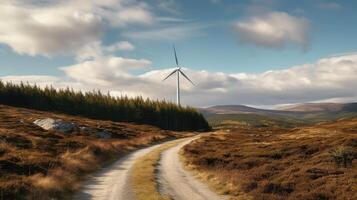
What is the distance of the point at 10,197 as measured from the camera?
22.0 m

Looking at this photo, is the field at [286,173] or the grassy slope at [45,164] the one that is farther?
the field at [286,173]

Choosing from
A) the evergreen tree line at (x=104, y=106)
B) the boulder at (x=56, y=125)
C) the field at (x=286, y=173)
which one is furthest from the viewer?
the evergreen tree line at (x=104, y=106)

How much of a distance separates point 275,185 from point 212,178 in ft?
18.9

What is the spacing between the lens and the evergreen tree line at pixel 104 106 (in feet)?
480

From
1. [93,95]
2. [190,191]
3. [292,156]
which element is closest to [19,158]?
[190,191]

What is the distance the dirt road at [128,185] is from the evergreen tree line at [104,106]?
113041 mm

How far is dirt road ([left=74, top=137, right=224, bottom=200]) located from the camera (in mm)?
25148

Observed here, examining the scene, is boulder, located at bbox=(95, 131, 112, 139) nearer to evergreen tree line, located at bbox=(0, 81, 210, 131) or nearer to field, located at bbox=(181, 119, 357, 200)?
field, located at bbox=(181, 119, 357, 200)

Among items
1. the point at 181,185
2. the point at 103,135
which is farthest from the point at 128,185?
the point at 103,135

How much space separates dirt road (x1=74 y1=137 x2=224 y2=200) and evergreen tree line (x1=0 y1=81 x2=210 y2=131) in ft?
371

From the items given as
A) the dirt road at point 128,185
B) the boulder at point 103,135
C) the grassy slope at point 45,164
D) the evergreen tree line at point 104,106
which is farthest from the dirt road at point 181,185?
the evergreen tree line at point 104,106

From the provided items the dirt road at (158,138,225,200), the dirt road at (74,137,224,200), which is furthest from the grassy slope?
the dirt road at (158,138,225,200)

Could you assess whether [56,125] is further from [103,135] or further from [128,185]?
[128,185]

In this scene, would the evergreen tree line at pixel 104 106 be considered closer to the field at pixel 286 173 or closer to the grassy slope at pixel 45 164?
the grassy slope at pixel 45 164
